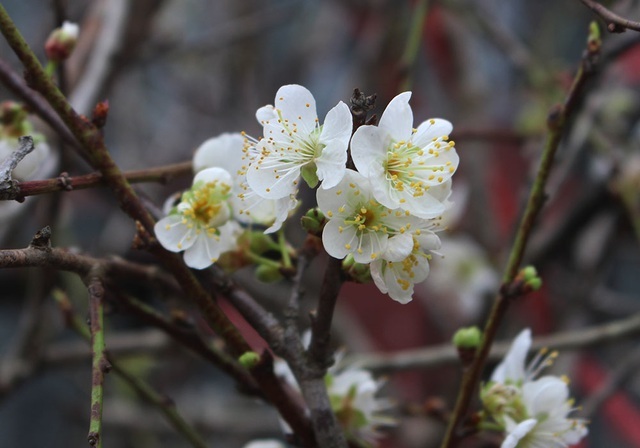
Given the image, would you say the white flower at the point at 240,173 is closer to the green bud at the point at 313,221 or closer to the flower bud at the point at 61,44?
the green bud at the point at 313,221

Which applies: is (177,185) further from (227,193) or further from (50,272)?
(227,193)

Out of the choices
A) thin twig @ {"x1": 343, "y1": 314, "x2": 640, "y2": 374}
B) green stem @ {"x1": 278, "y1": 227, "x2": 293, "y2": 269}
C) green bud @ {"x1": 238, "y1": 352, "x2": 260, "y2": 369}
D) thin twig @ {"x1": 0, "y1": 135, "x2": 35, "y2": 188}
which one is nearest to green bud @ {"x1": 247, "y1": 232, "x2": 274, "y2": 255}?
A: green stem @ {"x1": 278, "y1": 227, "x2": 293, "y2": 269}

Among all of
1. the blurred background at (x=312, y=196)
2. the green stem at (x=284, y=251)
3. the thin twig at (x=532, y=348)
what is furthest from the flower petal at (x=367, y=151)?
the thin twig at (x=532, y=348)

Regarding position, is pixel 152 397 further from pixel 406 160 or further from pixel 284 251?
pixel 406 160

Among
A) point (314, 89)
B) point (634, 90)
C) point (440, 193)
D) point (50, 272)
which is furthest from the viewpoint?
point (314, 89)

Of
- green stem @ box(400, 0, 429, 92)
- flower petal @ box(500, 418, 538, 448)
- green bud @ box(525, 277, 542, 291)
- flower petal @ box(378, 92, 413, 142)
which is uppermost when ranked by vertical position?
green stem @ box(400, 0, 429, 92)

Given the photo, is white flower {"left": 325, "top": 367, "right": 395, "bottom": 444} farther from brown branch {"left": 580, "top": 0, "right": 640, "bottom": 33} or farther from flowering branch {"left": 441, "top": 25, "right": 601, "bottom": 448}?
brown branch {"left": 580, "top": 0, "right": 640, "bottom": 33}

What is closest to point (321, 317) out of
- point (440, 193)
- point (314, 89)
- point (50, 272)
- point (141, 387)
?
point (440, 193)
